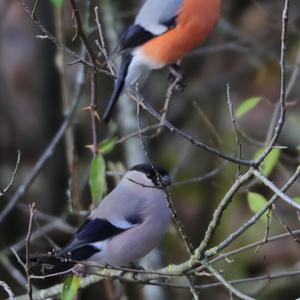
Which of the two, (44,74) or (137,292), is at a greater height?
(44,74)

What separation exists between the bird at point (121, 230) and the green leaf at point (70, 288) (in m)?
0.56

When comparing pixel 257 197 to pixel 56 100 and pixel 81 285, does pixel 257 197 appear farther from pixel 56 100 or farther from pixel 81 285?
pixel 56 100

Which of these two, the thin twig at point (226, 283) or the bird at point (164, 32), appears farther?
the bird at point (164, 32)

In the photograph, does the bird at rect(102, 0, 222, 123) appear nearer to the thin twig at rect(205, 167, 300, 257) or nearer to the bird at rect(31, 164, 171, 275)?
the bird at rect(31, 164, 171, 275)

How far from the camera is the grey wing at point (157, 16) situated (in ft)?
12.6

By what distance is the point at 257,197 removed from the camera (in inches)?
124

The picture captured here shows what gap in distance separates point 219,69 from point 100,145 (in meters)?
3.35

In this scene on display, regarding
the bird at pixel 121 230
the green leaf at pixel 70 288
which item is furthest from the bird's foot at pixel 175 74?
the green leaf at pixel 70 288

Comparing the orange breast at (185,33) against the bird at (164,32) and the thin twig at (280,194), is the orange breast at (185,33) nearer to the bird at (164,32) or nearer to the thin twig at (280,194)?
the bird at (164,32)

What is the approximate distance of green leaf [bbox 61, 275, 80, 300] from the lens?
2719 mm

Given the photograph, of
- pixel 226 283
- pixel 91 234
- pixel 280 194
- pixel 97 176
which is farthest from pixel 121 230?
pixel 280 194

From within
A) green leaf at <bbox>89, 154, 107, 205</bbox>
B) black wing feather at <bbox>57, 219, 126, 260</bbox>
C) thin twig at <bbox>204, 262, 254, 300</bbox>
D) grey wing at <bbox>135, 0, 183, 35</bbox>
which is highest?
grey wing at <bbox>135, 0, 183, 35</bbox>

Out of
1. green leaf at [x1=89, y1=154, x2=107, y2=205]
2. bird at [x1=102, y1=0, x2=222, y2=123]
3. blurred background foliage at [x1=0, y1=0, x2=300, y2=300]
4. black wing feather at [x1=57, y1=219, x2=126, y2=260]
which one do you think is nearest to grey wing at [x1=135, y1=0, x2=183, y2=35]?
bird at [x1=102, y1=0, x2=222, y2=123]

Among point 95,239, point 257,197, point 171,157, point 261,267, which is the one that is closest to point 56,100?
point 171,157
